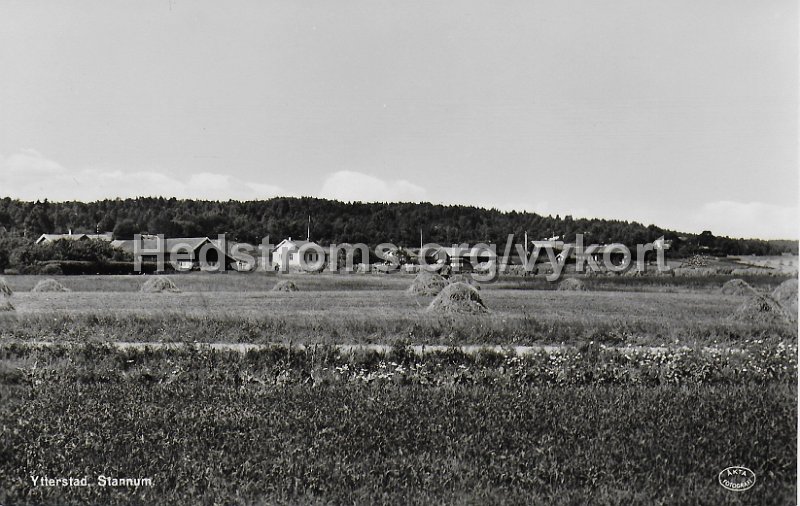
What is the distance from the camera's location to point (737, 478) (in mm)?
4641

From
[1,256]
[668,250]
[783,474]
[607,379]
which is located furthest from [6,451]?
[668,250]

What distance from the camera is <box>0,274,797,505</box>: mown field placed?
4.46 m

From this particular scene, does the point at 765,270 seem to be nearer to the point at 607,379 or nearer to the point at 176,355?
the point at 607,379

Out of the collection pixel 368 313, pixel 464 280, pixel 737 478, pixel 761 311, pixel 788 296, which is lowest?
pixel 737 478

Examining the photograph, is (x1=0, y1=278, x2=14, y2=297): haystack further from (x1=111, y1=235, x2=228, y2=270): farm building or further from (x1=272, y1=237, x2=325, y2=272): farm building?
(x1=272, y1=237, x2=325, y2=272): farm building

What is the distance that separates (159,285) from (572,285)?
19.6ft

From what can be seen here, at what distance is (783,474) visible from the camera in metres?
4.89

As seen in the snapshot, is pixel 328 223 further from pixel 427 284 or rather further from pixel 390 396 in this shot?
pixel 390 396

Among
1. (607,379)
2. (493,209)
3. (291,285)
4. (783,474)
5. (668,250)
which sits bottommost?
(783,474)

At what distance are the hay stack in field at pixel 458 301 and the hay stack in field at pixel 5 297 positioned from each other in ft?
19.0

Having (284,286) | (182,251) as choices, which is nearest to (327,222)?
(284,286)

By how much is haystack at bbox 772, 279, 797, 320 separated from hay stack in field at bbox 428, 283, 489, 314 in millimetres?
3803

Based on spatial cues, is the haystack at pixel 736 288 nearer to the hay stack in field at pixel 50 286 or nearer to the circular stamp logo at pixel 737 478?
the circular stamp logo at pixel 737 478

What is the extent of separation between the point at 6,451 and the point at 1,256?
11.2 ft
